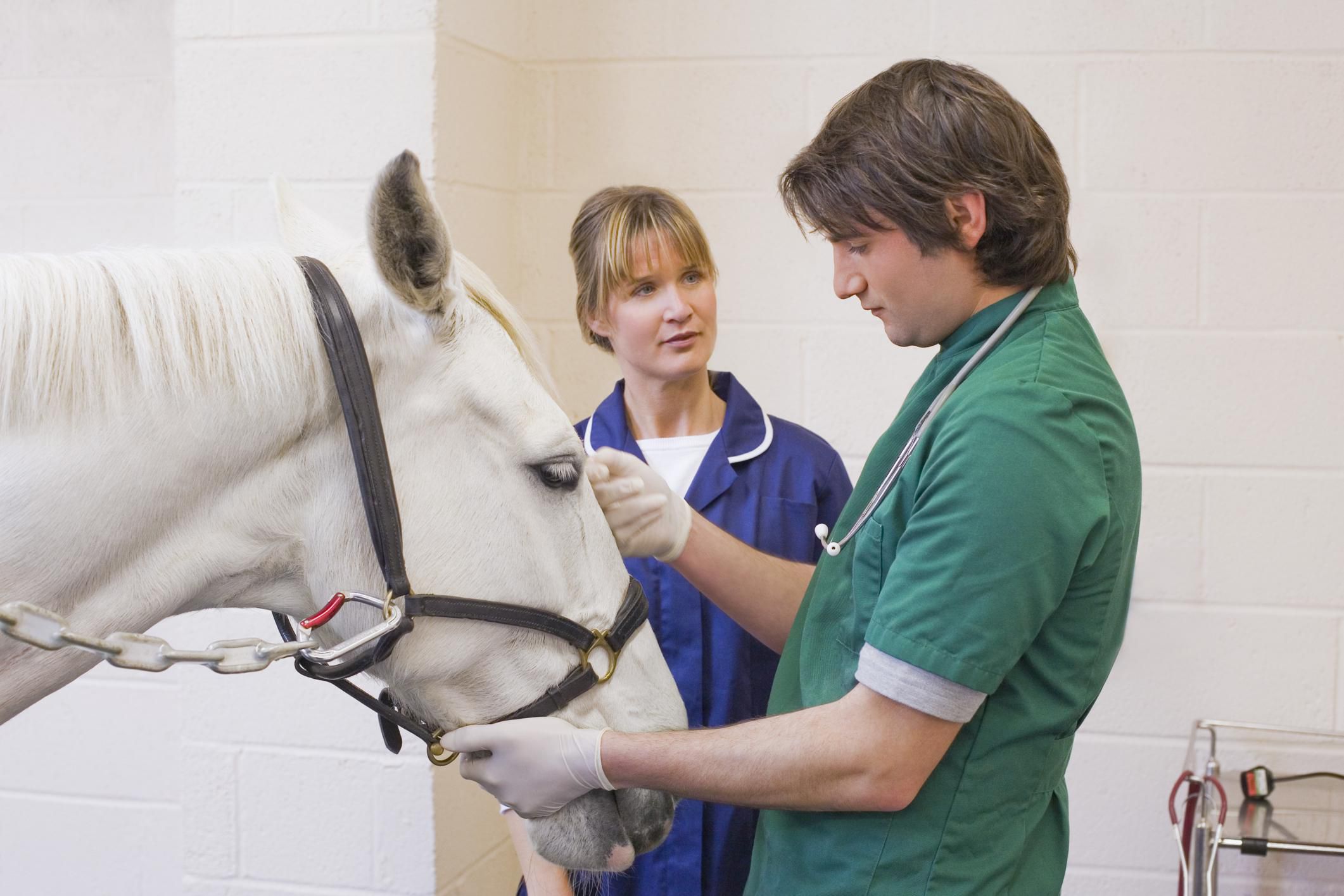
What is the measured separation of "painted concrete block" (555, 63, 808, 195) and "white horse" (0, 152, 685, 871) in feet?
3.87

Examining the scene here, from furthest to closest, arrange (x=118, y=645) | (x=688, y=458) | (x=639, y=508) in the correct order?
(x=688, y=458) < (x=639, y=508) < (x=118, y=645)

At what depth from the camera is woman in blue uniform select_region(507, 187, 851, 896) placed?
4.30 ft

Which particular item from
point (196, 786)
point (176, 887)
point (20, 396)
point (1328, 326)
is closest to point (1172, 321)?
point (1328, 326)

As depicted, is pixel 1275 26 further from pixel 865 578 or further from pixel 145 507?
pixel 145 507

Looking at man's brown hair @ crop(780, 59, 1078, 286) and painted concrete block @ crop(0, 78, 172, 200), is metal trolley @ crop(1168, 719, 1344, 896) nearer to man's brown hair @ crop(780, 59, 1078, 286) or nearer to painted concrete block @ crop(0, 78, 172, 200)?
man's brown hair @ crop(780, 59, 1078, 286)

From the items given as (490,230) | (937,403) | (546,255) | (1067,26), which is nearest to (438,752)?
(937,403)

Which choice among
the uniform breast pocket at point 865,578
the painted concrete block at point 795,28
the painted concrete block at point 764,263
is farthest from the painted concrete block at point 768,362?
the uniform breast pocket at point 865,578

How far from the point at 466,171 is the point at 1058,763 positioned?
1.43m

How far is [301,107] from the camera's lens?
1796 millimetres

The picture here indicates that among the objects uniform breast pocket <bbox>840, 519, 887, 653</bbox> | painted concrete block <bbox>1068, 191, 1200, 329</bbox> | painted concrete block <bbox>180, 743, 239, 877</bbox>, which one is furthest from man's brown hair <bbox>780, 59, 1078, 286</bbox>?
painted concrete block <bbox>180, 743, 239, 877</bbox>

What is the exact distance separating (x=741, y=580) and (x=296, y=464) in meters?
0.56

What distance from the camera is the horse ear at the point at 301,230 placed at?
3.18 ft

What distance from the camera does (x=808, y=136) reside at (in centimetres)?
205

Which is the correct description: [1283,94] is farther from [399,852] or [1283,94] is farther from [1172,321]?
[399,852]
